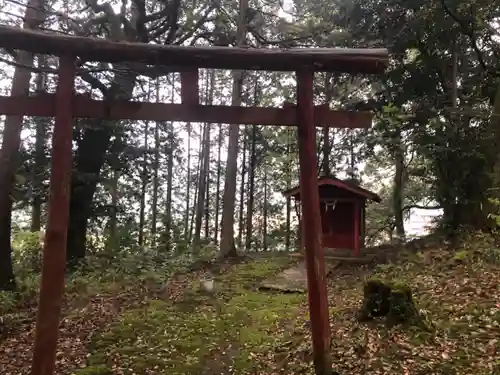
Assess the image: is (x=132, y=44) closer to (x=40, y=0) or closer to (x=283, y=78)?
(x=40, y=0)

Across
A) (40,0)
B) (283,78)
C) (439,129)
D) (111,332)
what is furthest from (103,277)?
(283,78)

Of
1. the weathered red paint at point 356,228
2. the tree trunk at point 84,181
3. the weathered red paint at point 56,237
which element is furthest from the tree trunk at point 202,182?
the weathered red paint at point 56,237

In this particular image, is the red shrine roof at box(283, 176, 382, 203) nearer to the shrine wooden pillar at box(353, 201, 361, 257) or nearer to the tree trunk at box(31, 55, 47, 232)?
the shrine wooden pillar at box(353, 201, 361, 257)

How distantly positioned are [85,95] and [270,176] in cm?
2295

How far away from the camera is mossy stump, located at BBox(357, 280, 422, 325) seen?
6.51 metres

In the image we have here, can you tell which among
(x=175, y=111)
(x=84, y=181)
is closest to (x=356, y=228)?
(x=84, y=181)

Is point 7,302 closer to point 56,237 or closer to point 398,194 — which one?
point 56,237

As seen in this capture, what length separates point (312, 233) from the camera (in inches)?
213

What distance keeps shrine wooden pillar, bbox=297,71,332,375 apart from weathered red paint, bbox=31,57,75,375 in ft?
9.32

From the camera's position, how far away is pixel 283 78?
77.7 feet

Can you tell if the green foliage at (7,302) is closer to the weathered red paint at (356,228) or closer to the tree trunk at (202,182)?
the weathered red paint at (356,228)

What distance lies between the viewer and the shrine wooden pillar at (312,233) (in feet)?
17.6

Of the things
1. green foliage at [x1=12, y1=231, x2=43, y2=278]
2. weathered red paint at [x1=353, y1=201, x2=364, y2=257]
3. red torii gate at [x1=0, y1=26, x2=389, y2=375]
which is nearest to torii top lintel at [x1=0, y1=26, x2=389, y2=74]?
red torii gate at [x1=0, y1=26, x2=389, y2=375]

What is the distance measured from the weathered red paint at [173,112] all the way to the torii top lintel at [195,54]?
52 centimetres
